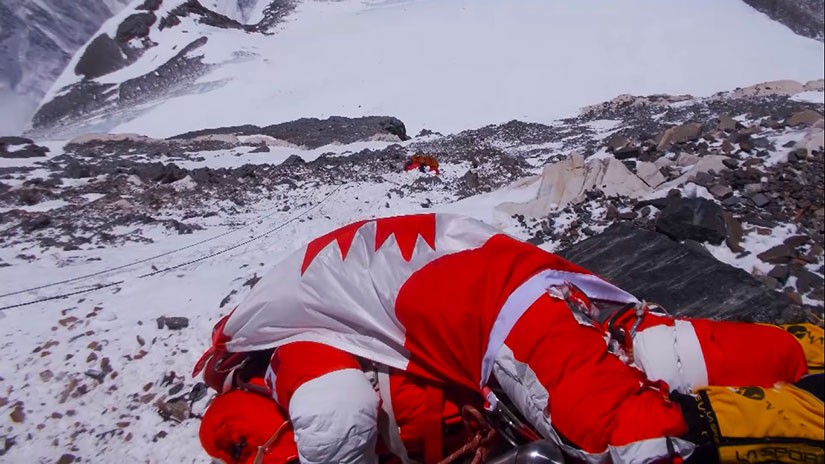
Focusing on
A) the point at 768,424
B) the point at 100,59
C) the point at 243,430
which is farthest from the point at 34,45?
the point at 768,424

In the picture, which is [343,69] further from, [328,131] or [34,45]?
[34,45]

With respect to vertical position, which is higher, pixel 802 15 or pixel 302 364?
pixel 802 15

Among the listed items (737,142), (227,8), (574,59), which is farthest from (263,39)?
(737,142)

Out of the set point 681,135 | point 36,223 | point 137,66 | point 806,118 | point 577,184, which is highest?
point 806,118

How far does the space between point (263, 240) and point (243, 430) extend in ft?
11.7

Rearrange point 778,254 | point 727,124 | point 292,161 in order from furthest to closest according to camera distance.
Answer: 1. point 292,161
2. point 727,124
3. point 778,254

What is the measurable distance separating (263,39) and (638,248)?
25.1m

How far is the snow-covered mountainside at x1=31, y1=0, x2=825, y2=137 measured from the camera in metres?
16.8

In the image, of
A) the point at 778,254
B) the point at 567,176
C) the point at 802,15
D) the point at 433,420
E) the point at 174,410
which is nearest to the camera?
the point at 802,15

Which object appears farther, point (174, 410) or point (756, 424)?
point (174, 410)

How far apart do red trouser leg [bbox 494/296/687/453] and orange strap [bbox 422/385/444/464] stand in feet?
0.93

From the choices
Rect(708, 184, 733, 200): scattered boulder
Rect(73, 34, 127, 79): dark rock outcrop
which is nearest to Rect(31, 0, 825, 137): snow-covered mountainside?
Rect(73, 34, 127, 79): dark rock outcrop

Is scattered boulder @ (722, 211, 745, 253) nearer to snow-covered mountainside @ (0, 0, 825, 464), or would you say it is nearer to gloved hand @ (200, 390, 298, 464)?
snow-covered mountainside @ (0, 0, 825, 464)

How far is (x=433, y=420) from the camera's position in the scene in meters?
1.82
